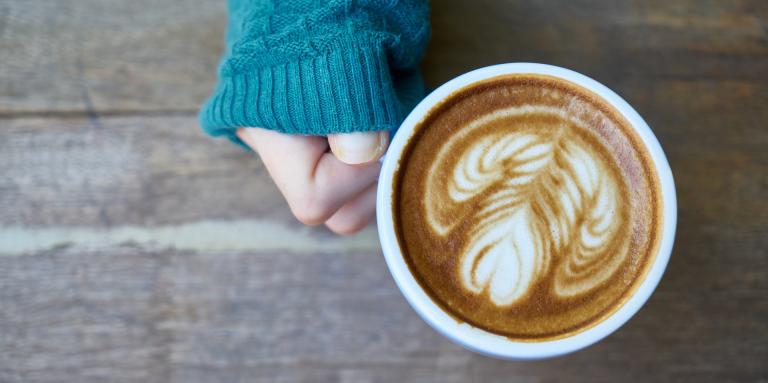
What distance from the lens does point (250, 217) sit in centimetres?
91

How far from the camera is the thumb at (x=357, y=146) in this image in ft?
2.14

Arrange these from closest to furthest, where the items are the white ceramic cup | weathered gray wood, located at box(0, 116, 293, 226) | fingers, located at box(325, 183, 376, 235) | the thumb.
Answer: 1. the white ceramic cup
2. the thumb
3. fingers, located at box(325, 183, 376, 235)
4. weathered gray wood, located at box(0, 116, 293, 226)

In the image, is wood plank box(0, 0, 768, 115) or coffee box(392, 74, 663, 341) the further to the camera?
wood plank box(0, 0, 768, 115)

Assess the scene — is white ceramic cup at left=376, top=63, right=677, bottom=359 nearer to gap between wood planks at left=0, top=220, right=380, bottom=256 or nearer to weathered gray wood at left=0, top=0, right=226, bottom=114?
gap between wood planks at left=0, top=220, right=380, bottom=256

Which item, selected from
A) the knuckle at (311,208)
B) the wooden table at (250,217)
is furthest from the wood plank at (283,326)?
the knuckle at (311,208)

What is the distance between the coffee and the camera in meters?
Answer: 0.57

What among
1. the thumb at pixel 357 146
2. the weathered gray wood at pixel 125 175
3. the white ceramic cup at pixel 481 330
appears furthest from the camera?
the weathered gray wood at pixel 125 175

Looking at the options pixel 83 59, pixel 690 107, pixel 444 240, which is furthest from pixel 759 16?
pixel 83 59

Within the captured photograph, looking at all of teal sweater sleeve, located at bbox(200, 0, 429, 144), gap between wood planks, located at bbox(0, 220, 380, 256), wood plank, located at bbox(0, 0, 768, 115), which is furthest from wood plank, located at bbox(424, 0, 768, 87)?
gap between wood planks, located at bbox(0, 220, 380, 256)

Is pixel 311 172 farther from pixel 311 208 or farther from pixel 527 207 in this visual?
pixel 527 207

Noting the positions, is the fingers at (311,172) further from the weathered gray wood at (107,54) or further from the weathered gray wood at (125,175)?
the weathered gray wood at (107,54)

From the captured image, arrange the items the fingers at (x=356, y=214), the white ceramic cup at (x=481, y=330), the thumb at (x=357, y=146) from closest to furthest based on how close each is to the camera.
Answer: the white ceramic cup at (x=481, y=330)
the thumb at (x=357, y=146)
the fingers at (x=356, y=214)

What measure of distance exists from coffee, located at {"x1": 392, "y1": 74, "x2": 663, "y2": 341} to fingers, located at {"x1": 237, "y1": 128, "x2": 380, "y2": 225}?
0.16 m

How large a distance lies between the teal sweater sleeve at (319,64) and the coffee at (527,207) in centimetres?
10
